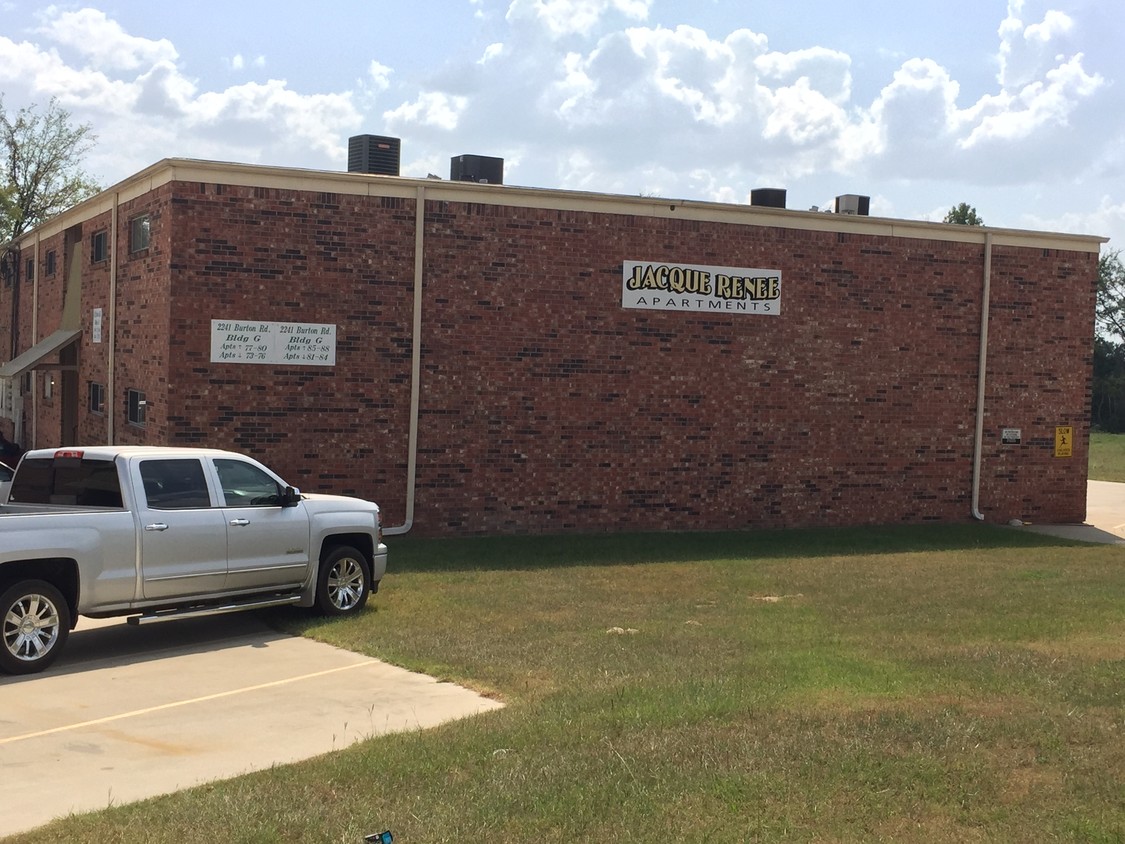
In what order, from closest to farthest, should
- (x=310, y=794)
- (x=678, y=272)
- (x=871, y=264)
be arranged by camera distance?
(x=310, y=794)
(x=678, y=272)
(x=871, y=264)

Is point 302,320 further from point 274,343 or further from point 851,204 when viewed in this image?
point 851,204

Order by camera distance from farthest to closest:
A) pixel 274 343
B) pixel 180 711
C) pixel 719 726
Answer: pixel 274 343 → pixel 180 711 → pixel 719 726

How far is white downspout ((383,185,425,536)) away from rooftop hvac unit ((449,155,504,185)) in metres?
2.45

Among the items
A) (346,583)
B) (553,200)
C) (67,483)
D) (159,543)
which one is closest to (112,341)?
(553,200)

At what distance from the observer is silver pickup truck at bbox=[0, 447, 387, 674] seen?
9180 mm

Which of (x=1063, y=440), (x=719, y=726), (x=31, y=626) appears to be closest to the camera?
(x=719, y=726)

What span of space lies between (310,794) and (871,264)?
618 inches

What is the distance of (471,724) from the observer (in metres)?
7.42

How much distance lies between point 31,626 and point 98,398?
1293 cm

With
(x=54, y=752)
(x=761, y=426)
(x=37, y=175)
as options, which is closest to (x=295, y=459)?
(x=761, y=426)

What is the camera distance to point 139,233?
60.7 feet

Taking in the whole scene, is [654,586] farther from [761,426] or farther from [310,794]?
[310,794]

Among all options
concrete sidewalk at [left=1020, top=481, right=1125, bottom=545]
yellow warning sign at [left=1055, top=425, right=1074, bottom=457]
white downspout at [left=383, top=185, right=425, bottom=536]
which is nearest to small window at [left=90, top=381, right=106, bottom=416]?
white downspout at [left=383, top=185, right=425, bottom=536]

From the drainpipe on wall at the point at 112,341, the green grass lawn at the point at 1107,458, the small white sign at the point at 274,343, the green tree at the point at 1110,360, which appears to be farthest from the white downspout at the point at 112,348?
the green tree at the point at 1110,360
